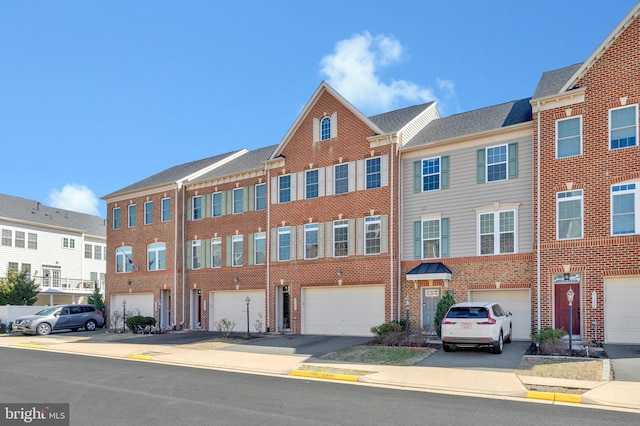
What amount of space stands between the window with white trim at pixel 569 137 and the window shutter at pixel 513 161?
6.07 ft

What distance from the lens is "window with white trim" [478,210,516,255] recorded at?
76.1ft

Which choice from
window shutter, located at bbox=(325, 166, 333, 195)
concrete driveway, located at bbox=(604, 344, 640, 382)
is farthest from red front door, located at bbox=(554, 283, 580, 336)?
window shutter, located at bbox=(325, 166, 333, 195)

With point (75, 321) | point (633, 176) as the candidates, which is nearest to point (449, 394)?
point (633, 176)

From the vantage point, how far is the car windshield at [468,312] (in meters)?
18.9

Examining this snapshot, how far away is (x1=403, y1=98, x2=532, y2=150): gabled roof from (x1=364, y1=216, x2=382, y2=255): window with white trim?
3.65 meters

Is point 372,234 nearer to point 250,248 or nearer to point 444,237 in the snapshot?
point 444,237

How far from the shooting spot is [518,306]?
75.5 ft

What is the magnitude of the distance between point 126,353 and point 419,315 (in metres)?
12.5

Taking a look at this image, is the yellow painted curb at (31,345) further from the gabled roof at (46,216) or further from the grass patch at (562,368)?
the grass patch at (562,368)

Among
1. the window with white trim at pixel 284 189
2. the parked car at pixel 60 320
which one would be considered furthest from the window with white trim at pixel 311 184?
the parked car at pixel 60 320

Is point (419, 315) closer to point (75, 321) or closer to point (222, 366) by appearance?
point (222, 366)

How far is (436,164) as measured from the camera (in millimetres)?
25578

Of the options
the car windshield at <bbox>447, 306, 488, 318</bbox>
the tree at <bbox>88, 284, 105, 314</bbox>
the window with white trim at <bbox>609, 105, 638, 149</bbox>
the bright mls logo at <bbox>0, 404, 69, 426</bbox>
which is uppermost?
the window with white trim at <bbox>609, 105, 638, 149</bbox>

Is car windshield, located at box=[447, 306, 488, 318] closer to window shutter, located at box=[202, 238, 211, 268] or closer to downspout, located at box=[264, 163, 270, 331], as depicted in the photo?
downspout, located at box=[264, 163, 270, 331]
